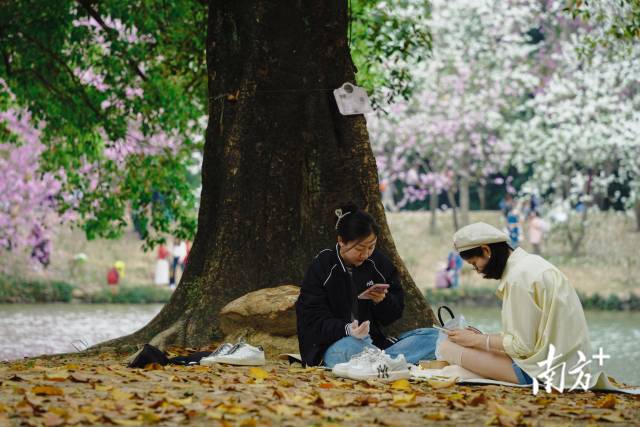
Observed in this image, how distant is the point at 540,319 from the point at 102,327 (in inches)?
601

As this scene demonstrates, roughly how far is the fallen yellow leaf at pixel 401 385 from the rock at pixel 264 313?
1868 mm

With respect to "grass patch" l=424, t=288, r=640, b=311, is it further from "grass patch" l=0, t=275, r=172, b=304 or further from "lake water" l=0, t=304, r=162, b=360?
"lake water" l=0, t=304, r=162, b=360

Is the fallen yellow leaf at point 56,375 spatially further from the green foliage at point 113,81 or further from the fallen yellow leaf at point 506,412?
the green foliage at point 113,81

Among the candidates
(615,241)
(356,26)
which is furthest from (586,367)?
(615,241)

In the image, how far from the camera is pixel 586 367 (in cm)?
694

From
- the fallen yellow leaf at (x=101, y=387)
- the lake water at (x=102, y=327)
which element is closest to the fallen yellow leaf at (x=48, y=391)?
the fallen yellow leaf at (x=101, y=387)

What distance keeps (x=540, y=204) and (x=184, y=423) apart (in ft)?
97.9

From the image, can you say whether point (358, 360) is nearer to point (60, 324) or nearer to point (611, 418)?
point (611, 418)

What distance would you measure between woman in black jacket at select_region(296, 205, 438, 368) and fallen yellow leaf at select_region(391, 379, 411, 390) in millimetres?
478

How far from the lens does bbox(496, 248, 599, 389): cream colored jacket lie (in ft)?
22.4

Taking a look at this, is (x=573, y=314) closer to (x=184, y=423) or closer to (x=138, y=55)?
(x=184, y=423)

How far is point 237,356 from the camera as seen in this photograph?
797 cm

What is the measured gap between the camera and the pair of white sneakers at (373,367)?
287 inches

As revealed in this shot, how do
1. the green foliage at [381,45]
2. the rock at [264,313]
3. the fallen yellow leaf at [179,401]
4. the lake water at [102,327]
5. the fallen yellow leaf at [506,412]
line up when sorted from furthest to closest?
1. the lake water at [102,327]
2. the green foliage at [381,45]
3. the rock at [264,313]
4. the fallen yellow leaf at [179,401]
5. the fallen yellow leaf at [506,412]
